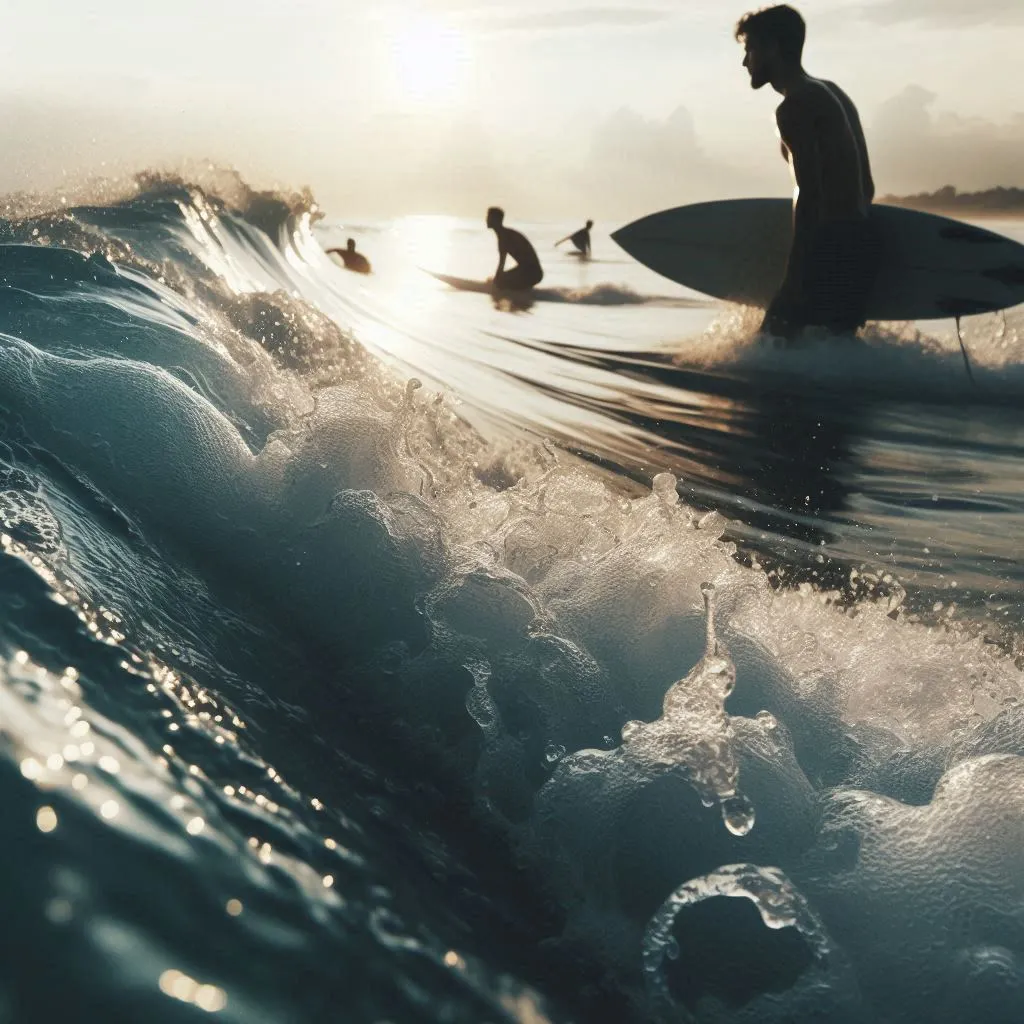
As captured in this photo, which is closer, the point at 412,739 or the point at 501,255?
the point at 412,739

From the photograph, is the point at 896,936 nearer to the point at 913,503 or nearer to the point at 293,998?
the point at 293,998

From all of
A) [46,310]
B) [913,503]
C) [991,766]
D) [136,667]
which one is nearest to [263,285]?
[46,310]

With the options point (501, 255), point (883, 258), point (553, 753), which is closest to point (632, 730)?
point (553, 753)

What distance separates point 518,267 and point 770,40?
743 millimetres

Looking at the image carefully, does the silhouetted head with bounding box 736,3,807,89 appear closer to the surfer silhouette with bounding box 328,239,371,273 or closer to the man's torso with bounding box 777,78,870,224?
the man's torso with bounding box 777,78,870,224

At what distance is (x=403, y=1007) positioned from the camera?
440 millimetres

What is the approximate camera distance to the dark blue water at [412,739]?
45 centimetres

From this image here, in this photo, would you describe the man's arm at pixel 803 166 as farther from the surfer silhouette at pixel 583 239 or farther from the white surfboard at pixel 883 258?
the surfer silhouette at pixel 583 239

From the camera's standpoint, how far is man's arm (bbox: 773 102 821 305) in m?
1.92

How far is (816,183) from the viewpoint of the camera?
1979mm

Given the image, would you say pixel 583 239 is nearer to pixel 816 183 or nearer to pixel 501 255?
pixel 501 255

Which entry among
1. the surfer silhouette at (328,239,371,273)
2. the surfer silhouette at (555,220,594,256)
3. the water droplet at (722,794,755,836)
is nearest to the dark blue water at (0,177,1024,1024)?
the water droplet at (722,794,755,836)

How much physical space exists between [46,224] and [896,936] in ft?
5.40

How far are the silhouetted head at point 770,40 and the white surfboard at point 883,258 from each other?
1.09 ft
